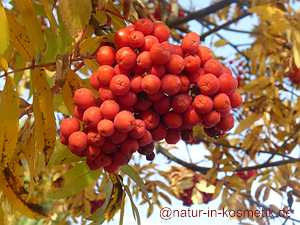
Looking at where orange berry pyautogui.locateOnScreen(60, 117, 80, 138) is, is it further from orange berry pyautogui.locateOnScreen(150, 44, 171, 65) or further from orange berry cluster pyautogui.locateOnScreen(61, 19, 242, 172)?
orange berry pyautogui.locateOnScreen(150, 44, 171, 65)

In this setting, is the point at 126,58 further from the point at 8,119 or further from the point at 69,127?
the point at 8,119

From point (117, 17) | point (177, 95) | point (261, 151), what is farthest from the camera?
point (261, 151)

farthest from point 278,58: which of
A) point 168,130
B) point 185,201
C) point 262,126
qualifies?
point 168,130

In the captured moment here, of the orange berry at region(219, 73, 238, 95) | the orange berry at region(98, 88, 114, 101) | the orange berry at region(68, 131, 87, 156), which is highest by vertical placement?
the orange berry at region(219, 73, 238, 95)

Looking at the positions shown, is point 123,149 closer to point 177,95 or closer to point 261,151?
point 177,95

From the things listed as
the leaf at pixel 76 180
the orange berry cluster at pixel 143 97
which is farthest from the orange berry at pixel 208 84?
the leaf at pixel 76 180

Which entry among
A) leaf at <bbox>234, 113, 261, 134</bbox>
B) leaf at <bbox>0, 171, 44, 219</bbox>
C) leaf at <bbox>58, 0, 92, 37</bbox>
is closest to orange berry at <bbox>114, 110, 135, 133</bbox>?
leaf at <bbox>58, 0, 92, 37</bbox>
